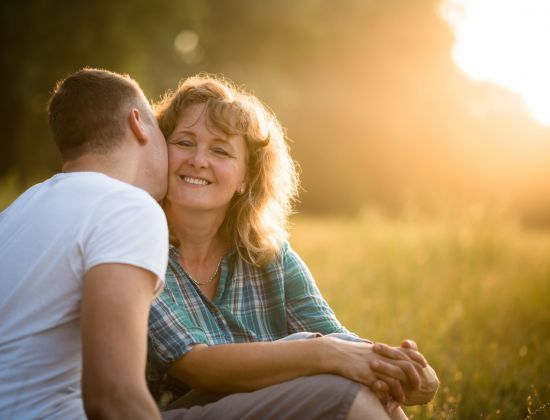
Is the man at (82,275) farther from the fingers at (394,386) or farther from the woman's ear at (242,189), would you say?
the woman's ear at (242,189)

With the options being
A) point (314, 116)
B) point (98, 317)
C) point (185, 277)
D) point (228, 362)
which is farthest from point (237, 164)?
point (314, 116)

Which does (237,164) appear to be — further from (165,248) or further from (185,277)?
(165,248)

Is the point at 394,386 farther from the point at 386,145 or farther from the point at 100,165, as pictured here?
the point at 386,145

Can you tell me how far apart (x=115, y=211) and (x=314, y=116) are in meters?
24.8

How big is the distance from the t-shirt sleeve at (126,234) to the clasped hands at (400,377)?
107cm

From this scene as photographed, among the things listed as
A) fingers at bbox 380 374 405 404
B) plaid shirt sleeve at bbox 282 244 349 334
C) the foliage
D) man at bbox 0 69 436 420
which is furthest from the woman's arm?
the foliage

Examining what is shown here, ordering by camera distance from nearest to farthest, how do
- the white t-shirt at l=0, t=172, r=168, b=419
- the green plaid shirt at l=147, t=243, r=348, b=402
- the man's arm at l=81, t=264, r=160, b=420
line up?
1. the man's arm at l=81, t=264, r=160, b=420
2. the white t-shirt at l=0, t=172, r=168, b=419
3. the green plaid shirt at l=147, t=243, r=348, b=402

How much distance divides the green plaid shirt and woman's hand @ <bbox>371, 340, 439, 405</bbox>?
18.6 inches

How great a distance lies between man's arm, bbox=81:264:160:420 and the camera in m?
1.61

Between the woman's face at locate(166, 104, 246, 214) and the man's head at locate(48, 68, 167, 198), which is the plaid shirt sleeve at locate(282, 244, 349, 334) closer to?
the woman's face at locate(166, 104, 246, 214)

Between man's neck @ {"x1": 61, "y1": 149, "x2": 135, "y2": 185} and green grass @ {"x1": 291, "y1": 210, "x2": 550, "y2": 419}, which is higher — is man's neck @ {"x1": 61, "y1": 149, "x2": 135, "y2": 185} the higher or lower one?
the higher one

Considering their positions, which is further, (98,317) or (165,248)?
(165,248)

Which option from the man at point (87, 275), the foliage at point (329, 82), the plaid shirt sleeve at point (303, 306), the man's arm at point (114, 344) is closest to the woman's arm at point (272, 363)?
the man at point (87, 275)

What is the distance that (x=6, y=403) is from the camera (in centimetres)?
181
